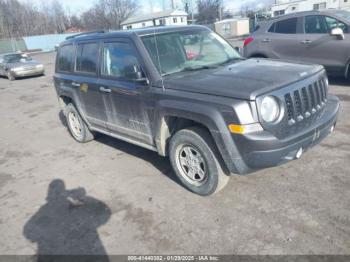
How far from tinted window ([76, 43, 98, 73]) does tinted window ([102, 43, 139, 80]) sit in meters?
0.31

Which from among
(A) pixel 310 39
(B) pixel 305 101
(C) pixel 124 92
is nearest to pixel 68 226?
(C) pixel 124 92

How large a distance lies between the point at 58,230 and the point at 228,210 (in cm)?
191

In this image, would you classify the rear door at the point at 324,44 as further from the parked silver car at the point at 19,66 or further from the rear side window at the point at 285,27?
the parked silver car at the point at 19,66

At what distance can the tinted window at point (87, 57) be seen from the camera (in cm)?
495

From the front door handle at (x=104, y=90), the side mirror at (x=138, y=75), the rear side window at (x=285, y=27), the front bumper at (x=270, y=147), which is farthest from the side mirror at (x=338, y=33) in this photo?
the front door handle at (x=104, y=90)

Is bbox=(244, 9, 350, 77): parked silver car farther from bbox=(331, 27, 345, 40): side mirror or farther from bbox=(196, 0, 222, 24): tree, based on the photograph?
bbox=(196, 0, 222, 24): tree

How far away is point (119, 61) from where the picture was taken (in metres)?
4.43

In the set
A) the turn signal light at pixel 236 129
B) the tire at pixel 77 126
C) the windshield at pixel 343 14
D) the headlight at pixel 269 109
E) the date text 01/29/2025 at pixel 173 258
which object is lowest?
the date text 01/29/2025 at pixel 173 258

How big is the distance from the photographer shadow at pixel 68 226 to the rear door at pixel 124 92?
3.56 feet

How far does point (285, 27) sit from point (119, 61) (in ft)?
18.7

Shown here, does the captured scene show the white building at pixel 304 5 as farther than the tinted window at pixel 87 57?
Yes

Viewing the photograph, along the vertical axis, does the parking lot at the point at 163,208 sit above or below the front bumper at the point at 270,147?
below

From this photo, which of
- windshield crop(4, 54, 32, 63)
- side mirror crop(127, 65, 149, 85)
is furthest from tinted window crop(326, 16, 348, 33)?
windshield crop(4, 54, 32, 63)

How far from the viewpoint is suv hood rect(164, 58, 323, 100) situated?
10.3 feet
